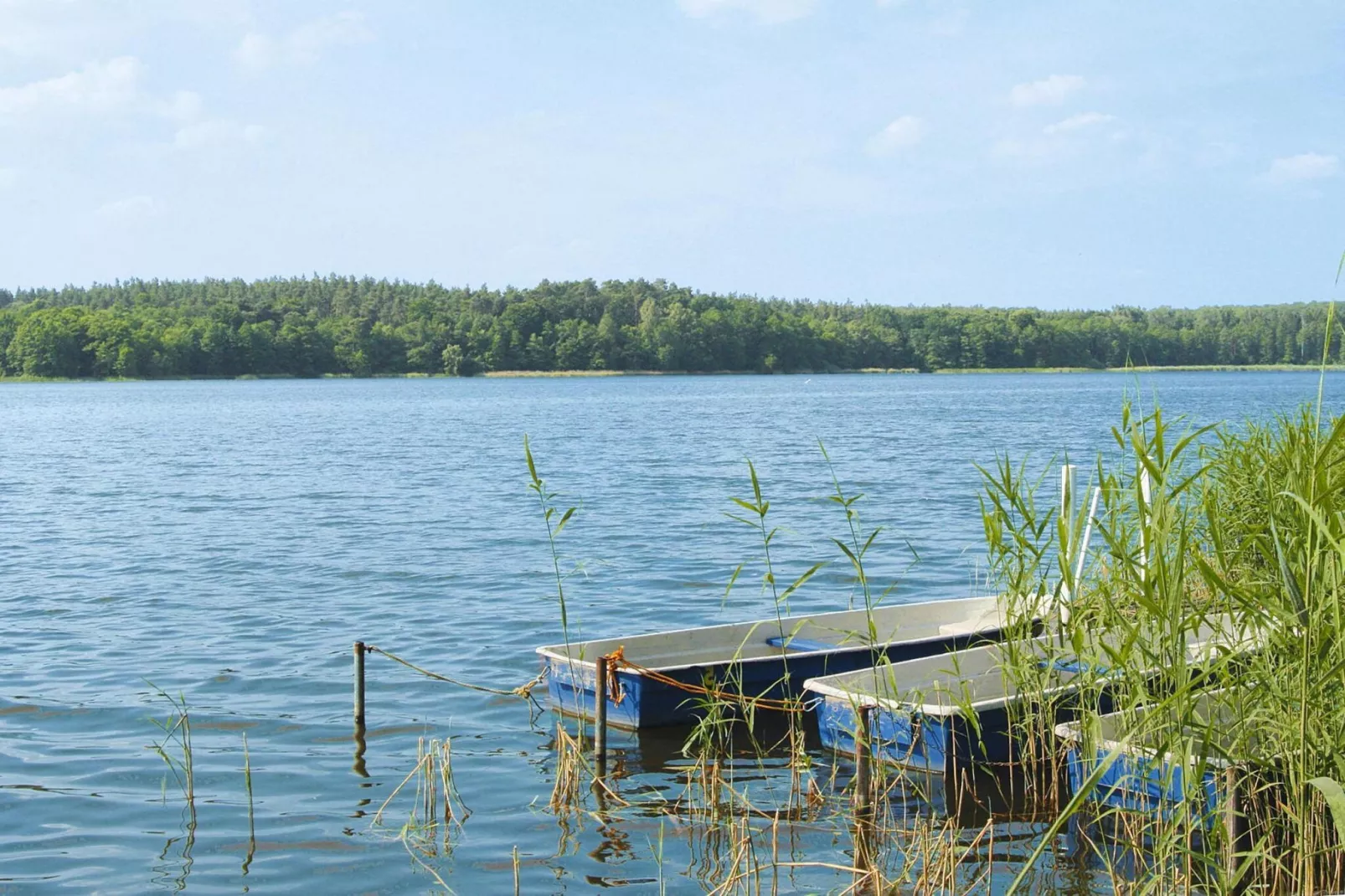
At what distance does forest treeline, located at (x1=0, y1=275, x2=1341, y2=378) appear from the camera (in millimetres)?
140750

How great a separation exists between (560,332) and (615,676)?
151m

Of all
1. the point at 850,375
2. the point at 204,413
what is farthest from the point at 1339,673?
the point at 850,375

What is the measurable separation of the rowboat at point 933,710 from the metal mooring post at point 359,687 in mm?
3724

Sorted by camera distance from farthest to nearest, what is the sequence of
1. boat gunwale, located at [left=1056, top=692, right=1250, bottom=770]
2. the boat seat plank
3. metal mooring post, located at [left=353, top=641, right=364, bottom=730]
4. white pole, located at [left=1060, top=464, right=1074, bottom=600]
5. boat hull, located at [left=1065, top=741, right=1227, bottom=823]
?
the boat seat plank
metal mooring post, located at [left=353, top=641, right=364, bottom=730]
boat hull, located at [left=1065, top=741, right=1227, bottom=823]
white pole, located at [left=1060, top=464, right=1074, bottom=600]
boat gunwale, located at [left=1056, top=692, right=1250, bottom=770]

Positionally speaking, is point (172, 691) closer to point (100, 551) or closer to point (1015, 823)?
point (1015, 823)

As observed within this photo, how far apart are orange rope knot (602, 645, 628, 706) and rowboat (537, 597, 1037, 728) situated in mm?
18

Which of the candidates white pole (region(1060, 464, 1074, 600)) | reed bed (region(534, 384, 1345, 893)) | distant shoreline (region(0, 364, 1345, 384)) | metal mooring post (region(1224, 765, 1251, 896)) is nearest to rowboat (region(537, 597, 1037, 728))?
reed bed (region(534, 384, 1345, 893))

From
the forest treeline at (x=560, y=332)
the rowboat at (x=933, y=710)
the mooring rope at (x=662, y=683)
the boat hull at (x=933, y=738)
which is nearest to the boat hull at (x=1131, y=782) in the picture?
the rowboat at (x=933, y=710)

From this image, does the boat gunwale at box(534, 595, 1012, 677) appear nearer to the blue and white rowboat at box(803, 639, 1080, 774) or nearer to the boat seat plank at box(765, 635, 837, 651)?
the boat seat plank at box(765, 635, 837, 651)

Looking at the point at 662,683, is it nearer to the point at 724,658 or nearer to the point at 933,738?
the point at 724,658

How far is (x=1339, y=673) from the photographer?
5453 millimetres

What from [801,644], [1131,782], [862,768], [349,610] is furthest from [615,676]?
[349,610]

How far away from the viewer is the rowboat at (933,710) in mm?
8453

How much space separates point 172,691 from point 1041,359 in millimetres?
172025
